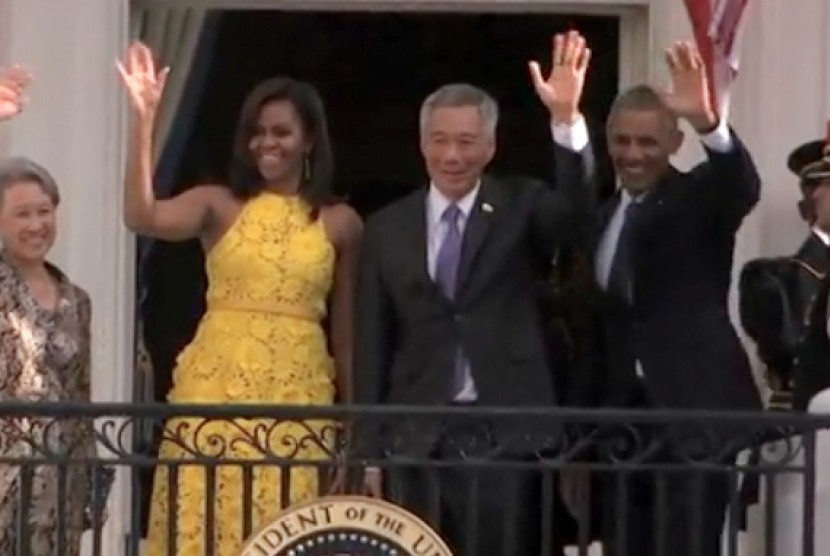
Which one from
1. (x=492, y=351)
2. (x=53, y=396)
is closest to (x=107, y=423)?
(x=53, y=396)

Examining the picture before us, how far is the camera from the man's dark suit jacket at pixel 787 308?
30.9 feet

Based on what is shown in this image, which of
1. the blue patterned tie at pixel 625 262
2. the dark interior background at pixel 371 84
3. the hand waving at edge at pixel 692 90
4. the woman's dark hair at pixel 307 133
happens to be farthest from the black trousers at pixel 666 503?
the dark interior background at pixel 371 84

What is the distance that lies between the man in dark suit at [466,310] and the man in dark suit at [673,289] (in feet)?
0.65

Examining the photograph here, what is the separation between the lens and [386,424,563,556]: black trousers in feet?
30.2

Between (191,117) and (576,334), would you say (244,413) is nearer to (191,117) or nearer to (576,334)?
(576,334)

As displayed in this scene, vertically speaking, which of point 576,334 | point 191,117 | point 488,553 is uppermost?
point 191,117

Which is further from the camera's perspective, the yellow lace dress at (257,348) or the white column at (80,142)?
the white column at (80,142)

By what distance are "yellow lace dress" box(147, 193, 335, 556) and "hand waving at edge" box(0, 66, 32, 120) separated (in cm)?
72

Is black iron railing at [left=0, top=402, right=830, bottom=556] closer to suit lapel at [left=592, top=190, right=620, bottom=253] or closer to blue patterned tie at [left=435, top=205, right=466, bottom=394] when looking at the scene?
blue patterned tie at [left=435, top=205, right=466, bottom=394]

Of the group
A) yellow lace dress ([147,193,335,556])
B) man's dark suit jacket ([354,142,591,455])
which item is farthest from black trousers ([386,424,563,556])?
yellow lace dress ([147,193,335,556])

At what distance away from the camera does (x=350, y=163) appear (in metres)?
11.8

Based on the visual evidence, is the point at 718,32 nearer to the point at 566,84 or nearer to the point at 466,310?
the point at 566,84

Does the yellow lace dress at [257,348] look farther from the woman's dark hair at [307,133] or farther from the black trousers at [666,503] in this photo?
the black trousers at [666,503]

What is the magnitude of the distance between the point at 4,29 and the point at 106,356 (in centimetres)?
108
